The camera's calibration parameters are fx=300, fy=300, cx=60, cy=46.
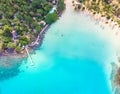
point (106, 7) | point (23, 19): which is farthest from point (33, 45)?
point (106, 7)

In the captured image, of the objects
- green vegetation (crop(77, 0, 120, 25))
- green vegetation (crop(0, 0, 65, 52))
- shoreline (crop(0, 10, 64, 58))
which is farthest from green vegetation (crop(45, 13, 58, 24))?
green vegetation (crop(77, 0, 120, 25))

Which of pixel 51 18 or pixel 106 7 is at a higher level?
pixel 106 7

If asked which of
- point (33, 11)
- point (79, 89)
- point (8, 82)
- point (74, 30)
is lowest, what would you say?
A: point (79, 89)

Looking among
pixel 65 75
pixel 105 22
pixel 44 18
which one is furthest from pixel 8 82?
pixel 105 22

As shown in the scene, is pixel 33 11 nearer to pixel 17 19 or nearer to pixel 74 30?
pixel 17 19

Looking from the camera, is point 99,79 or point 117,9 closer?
point 99,79

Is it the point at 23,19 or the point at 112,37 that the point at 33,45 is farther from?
the point at 112,37
